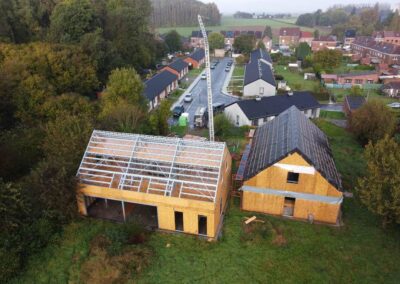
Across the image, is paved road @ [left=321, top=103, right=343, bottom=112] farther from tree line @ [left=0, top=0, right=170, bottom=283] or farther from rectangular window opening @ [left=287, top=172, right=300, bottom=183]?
rectangular window opening @ [left=287, top=172, right=300, bottom=183]

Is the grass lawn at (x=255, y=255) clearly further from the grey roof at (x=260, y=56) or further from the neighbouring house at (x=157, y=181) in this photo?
the grey roof at (x=260, y=56)

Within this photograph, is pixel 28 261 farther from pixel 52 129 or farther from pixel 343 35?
pixel 343 35

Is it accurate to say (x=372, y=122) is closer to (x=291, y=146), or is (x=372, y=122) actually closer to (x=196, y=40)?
(x=291, y=146)

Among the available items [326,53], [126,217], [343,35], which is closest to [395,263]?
[126,217]

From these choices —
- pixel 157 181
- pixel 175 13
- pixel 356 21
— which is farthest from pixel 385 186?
pixel 175 13

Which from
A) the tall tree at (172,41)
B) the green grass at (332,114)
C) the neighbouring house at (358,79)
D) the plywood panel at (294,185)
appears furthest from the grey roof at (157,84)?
the tall tree at (172,41)
